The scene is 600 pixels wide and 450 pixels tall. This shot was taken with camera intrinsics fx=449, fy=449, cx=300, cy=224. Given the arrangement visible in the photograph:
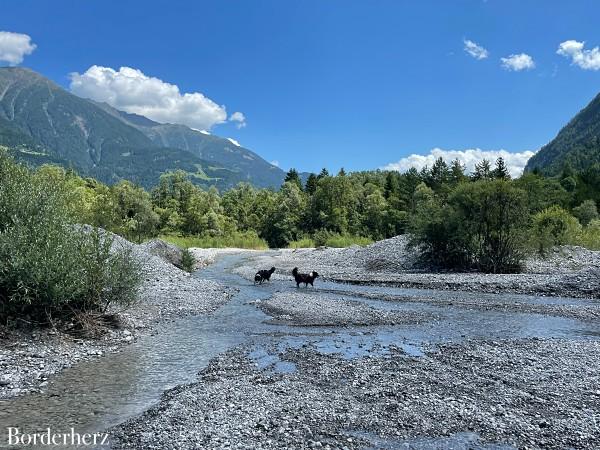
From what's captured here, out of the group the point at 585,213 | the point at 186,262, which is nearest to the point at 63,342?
the point at 186,262

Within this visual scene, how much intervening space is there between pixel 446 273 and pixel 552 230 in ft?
67.5

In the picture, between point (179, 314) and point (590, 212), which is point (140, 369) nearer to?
point (179, 314)

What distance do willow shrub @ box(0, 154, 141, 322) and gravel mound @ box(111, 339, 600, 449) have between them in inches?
239

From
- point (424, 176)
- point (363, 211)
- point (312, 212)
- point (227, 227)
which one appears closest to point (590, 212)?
point (424, 176)

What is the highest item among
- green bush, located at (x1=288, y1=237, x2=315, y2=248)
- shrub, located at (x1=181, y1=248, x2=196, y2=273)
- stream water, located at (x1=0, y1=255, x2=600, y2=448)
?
green bush, located at (x1=288, y1=237, x2=315, y2=248)

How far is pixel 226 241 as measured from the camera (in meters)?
98.9

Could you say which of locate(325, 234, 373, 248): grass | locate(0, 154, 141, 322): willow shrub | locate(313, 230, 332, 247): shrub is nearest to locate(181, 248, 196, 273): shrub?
locate(0, 154, 141, 322): willow shrub

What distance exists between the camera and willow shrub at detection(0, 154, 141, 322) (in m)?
15.6

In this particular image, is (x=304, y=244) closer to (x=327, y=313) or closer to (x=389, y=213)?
(x=389, y=213)

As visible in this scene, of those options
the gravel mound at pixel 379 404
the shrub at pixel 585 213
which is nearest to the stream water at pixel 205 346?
the gravel mound at pixel 379 404

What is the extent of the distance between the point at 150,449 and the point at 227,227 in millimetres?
102128

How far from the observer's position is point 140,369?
1470 cm

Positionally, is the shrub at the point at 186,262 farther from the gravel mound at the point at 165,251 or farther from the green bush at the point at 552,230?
the green bush at the point at 552,230

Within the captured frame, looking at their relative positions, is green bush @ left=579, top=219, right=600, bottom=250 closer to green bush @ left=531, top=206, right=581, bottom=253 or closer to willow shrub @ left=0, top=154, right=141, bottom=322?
green bush @ left=531, top=206, right=581, bottom=253
